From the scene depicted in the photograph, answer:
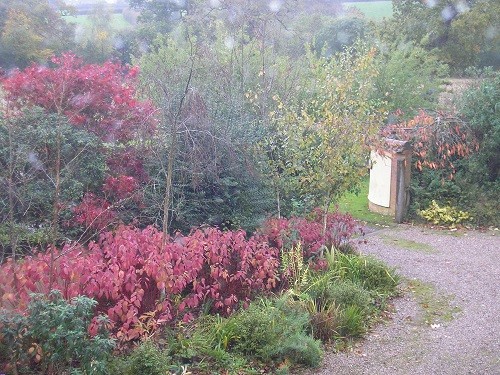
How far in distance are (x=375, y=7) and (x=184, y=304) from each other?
20.4 metres

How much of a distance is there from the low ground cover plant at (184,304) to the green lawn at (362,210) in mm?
5524

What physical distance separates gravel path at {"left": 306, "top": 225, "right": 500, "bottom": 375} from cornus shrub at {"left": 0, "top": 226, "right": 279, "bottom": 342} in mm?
1318

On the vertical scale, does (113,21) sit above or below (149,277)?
above

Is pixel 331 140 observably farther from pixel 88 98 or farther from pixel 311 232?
pixel 88 98

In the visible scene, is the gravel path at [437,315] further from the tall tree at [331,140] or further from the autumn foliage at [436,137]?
the autumn foliage at [436,137]

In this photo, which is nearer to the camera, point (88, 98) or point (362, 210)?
point (88, 98)

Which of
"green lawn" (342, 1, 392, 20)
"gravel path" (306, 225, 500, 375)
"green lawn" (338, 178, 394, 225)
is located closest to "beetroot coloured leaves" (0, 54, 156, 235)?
"gravel path" (306, 225, 500, 375)

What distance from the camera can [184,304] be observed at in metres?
5.79

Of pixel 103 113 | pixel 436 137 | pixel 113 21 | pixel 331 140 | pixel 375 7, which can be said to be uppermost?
pixel 375 7

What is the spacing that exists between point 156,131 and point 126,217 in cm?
133

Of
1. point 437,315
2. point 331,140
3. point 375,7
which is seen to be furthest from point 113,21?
point 437,315

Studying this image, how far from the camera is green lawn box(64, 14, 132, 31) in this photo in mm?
15133

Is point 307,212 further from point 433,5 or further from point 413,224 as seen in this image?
point 433,5

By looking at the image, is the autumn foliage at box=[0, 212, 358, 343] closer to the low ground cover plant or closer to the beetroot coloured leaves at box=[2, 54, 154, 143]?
the low ground cover plant
